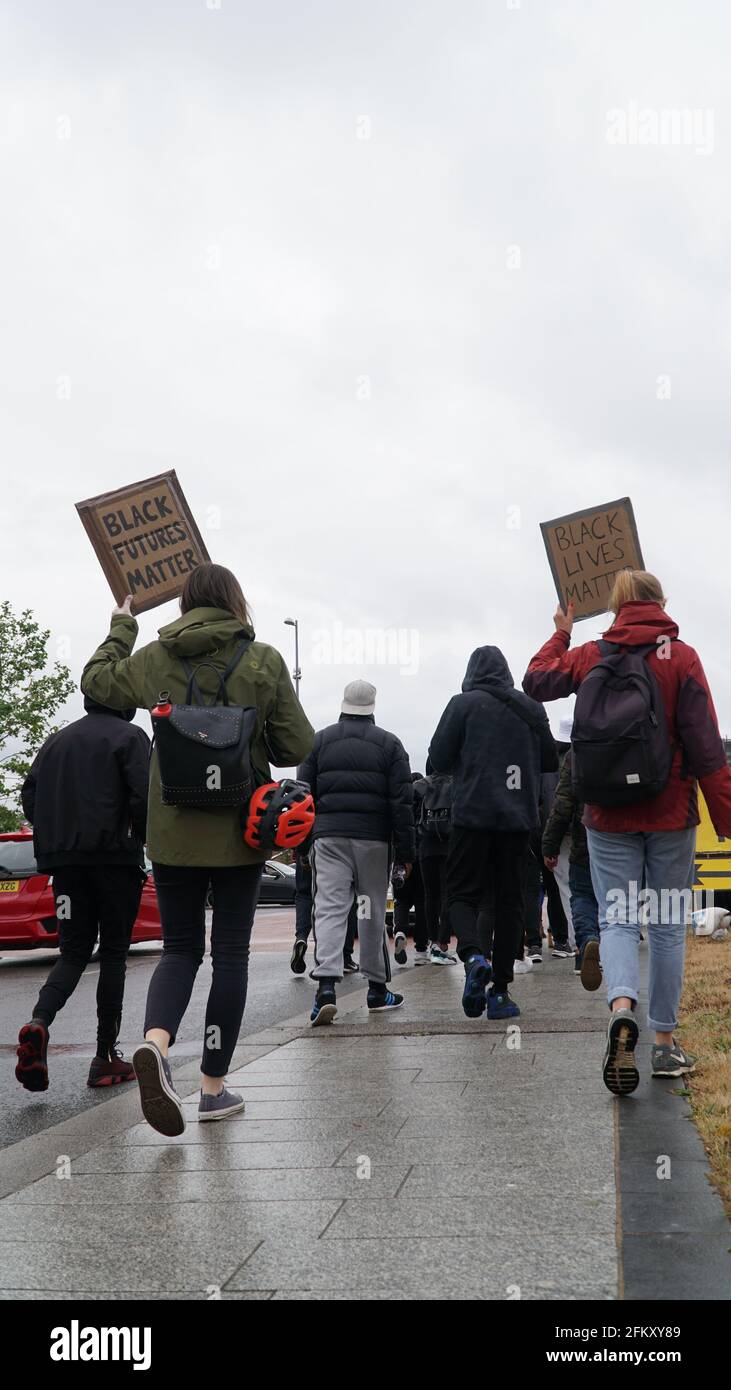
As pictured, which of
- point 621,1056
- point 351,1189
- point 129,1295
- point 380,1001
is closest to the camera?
point 129,1295

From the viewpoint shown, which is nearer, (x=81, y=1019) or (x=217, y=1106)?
(x=217, y=1106)

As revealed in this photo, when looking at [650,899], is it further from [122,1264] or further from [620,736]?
[122,1264]

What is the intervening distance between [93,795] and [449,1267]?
3640mm

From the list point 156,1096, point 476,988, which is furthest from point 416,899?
point 156,1096

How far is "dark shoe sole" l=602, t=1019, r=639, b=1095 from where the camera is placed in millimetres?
4809

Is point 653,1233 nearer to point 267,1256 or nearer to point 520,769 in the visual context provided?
point 267,1256

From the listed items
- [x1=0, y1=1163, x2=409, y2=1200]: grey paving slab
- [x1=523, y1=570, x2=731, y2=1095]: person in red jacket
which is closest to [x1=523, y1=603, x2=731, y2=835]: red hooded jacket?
[x1=523, y1=570, x2=731, y2=1095]: person in red jacket

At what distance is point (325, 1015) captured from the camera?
758 centimetres

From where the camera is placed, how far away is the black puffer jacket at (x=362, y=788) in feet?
26.4

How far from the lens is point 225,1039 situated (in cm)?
492

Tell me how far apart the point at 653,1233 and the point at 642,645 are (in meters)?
2.61

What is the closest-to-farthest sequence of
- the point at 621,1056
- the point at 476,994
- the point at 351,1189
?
the point at 351,1189 → the point at 621,1056 → the point at 476,994

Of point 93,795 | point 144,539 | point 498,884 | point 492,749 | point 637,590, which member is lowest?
point 498,884

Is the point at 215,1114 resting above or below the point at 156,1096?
below
